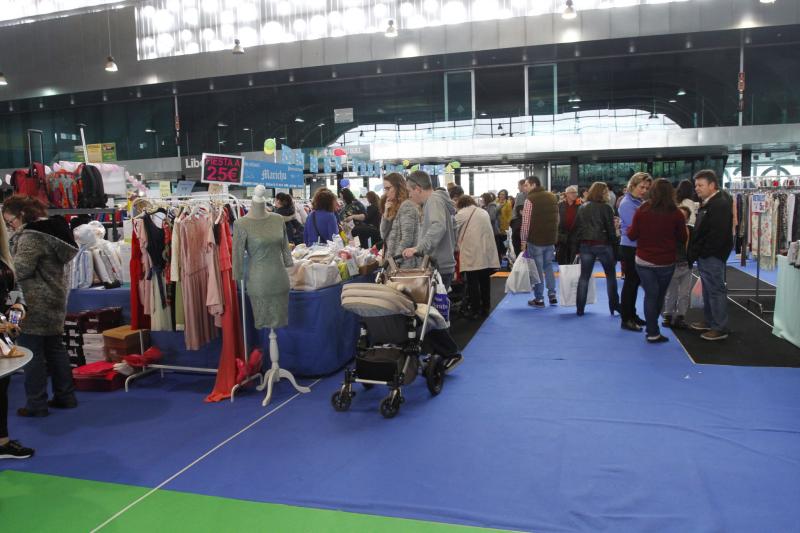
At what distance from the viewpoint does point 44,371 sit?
438 cm

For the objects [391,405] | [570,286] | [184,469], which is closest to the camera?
[184,469]

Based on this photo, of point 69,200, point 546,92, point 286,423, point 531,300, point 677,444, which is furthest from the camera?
point 546,92

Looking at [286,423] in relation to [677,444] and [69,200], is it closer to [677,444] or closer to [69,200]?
[677,444]

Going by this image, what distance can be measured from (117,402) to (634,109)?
15.7 metres

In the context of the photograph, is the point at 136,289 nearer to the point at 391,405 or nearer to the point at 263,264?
the point at 263,264

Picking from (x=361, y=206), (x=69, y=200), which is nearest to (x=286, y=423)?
(x=69, y=200)

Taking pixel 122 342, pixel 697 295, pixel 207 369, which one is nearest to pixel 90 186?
pixel 122 342

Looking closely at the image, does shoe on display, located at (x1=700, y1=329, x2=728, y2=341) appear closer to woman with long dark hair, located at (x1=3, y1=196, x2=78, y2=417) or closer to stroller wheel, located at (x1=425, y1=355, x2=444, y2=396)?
stroller wheel, located at (x1=425, y1=355, x2=444, y2=396)

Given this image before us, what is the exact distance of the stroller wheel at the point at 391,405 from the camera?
13.0 ft

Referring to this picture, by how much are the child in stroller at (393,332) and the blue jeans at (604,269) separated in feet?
9.04

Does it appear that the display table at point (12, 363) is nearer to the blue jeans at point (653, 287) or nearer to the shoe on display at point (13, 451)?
the shoe on display at point (13, 451)

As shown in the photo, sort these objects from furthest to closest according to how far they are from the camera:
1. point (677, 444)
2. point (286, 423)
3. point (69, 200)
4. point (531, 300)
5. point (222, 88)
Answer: point (222, 88)
point (531, 300)
point (69, 200)
point (286, 423)
point (677, 444)

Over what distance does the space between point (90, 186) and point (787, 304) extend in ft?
21.8

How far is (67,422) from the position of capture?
165 inches
